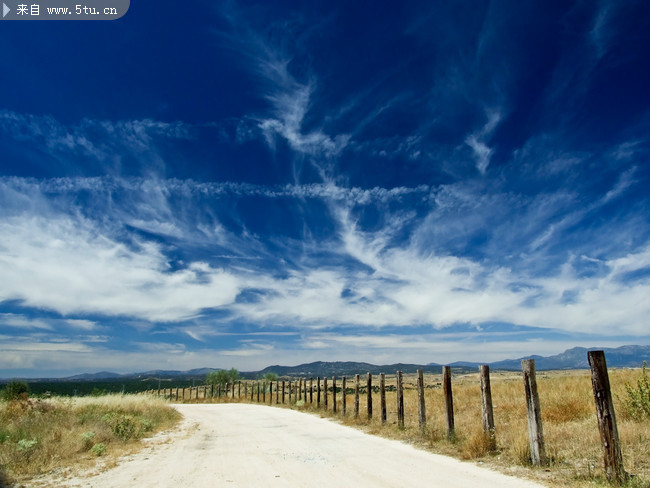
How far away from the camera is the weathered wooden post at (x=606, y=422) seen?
6.36 m

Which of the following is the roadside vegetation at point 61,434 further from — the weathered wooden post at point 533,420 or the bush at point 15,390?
the weathered wooden post at point 533,420

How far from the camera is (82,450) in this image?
10.8m

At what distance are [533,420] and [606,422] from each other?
159 centimetres

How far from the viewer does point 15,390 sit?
71.6 ft

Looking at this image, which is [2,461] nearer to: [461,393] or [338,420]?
[338,420]

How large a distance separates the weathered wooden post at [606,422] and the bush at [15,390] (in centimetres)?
2250

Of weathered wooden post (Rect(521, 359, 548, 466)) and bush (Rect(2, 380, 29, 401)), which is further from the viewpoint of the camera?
bush (Rect(2, 380, 29, 401))

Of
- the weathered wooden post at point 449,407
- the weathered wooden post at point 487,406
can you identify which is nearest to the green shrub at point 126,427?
the weathered wooden post at point 449,407

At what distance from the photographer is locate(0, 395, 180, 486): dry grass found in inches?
358

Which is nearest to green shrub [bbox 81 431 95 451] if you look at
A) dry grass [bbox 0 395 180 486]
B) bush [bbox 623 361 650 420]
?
dry grass [bbox 0 395 180 486]

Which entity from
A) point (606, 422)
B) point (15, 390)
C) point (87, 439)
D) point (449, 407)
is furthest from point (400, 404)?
point (15, 390)

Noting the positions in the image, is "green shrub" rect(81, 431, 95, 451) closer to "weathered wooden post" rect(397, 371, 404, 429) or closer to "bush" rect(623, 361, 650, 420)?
"weathered wooden post" rect(397, 371, 404, 429)

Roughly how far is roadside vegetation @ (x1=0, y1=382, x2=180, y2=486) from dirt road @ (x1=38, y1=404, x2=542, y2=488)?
1.08 metres

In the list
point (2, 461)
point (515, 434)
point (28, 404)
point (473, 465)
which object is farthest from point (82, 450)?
point (515, 434)
